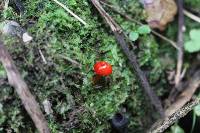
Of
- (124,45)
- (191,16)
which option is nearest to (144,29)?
(124,45)

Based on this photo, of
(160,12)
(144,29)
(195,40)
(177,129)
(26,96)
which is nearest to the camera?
(26,96)

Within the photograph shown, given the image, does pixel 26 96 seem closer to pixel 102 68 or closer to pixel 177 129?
pixel 102 68

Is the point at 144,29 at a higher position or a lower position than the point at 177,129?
higher

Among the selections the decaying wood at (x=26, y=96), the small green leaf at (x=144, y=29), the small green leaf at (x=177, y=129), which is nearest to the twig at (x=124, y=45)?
the small green leaf at (x=144, y=29)

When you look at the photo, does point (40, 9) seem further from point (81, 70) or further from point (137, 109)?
A: point (137, 109)

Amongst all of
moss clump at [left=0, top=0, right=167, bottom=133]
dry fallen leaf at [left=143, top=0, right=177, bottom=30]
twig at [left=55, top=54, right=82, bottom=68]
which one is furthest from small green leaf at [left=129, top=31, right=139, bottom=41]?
twig at [left=55, top=54, right=82, bottom=68]

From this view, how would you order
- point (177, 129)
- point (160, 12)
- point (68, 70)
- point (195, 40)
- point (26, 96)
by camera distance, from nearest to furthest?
point (26, 96) → point (68, 70) → point (177, 129) → point (195, 40) → point (160, 12)

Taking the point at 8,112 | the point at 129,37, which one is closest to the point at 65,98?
the point at 8,112
